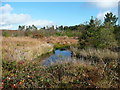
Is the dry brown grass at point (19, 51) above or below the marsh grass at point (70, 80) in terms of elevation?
above

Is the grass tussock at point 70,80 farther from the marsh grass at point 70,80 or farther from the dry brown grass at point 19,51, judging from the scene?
the dry brown grass at point 19,51

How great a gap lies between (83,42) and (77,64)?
15.8 ft

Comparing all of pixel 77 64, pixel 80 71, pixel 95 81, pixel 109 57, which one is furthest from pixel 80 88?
pixel 109 57

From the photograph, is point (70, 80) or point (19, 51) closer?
point (70, 80)

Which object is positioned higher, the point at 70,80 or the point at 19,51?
the point at 19,51

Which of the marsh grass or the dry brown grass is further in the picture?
the dry brown grass

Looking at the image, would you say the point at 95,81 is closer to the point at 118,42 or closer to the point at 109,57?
the point at 109,57

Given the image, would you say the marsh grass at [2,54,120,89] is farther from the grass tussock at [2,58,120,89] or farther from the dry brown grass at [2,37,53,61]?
the dry brown grass at [2,37,53,61]

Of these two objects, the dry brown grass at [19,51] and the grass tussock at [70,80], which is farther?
the dry brown grass at [19,51]

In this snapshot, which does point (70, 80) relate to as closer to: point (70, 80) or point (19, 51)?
point (70, 80)

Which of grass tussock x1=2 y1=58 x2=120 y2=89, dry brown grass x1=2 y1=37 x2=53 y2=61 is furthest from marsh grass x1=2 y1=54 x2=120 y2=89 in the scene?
dry brown grass x1=2 y1=37 x2=53 y2=61

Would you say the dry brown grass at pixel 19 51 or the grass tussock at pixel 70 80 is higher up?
the dry brown grass at pixel 19 51

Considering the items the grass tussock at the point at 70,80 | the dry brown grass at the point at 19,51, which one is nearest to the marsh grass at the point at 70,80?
the grass tussock at the point at 70,80

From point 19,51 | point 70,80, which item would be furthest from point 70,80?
point 19,51
